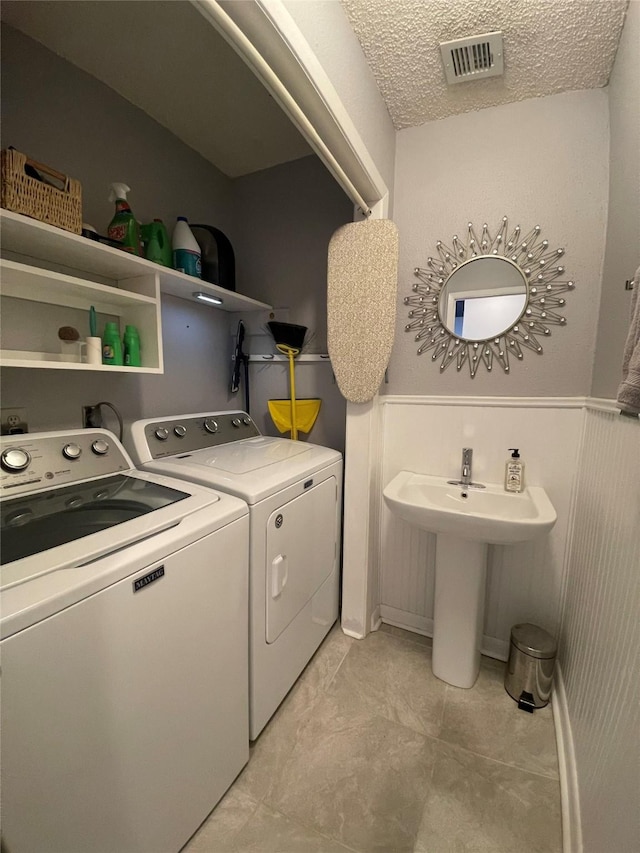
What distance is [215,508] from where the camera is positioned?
39.1 inches

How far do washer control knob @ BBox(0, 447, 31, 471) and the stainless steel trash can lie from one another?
1.99 m

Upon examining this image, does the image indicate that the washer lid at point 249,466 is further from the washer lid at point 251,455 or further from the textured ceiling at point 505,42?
the textured ceiling at point 505,42

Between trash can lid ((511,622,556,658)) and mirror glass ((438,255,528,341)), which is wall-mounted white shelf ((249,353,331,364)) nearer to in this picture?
mirror glass ((438,255,528,341))

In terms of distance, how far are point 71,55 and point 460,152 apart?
1652mm

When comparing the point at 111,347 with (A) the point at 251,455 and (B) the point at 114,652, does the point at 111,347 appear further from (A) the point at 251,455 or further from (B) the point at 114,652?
(B) the point at 114,652

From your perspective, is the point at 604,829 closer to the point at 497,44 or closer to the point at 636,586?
the point at 636,586

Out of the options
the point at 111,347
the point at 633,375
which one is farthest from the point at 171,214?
the point at 633,375

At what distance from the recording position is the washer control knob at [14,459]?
1.00 meters

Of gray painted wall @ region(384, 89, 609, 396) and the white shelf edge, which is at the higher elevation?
gray painted wall @ region(384, 89, 609, 396)

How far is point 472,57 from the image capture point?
4.14 ft

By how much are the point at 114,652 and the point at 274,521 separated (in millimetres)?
561

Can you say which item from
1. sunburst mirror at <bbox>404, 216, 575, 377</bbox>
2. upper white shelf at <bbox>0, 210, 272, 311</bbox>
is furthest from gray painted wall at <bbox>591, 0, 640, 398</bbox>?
upper white shelf at <bbox>0, 210, 272, 311</bbox>

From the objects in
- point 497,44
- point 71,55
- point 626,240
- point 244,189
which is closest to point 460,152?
point 497,44

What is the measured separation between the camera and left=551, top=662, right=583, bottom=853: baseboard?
0.95 m
